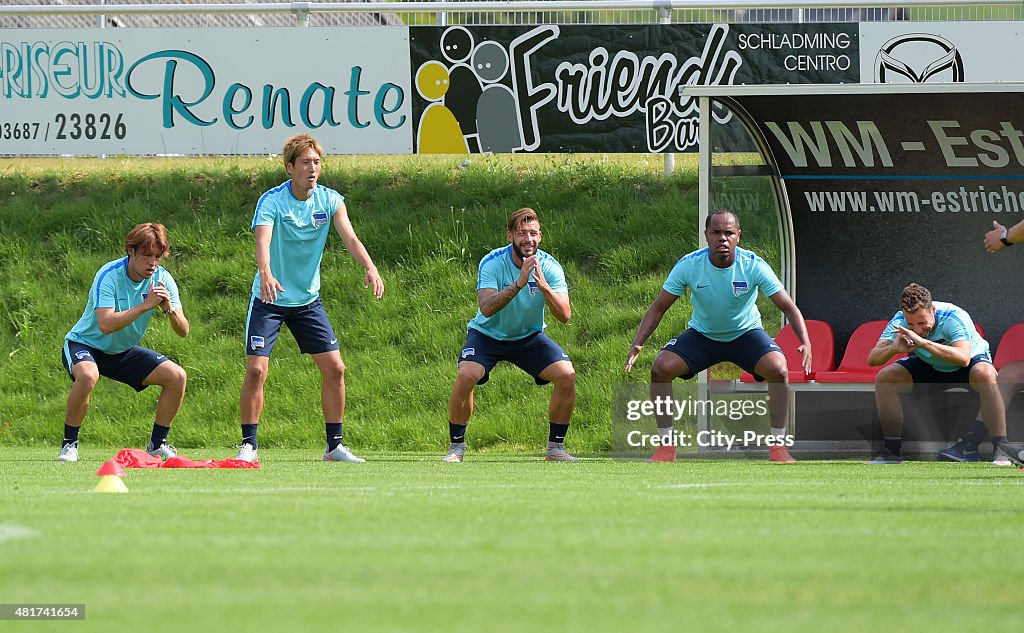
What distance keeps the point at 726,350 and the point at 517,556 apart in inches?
252

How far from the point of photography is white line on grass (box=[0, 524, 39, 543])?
15.3 feet

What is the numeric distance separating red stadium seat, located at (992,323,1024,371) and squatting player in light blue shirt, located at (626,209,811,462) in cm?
187

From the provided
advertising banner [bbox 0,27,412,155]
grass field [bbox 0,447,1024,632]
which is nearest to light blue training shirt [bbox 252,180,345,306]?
grass field [bbox 0,447,1024,632]

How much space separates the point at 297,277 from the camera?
32.0 ft

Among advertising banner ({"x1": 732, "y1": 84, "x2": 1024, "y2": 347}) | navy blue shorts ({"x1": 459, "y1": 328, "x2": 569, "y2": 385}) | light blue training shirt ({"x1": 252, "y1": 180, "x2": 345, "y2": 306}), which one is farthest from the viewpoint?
advertising banner ({"x1": 732, "y1": 84, "x2": 1024, "y2": 347})

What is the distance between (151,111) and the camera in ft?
49.8

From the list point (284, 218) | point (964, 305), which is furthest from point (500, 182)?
point (284, 218)

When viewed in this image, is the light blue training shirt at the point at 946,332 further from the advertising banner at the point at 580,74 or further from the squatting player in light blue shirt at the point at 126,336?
the advertising banner at the point at 580,74

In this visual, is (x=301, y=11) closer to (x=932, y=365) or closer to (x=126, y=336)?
(x=126, y=336)

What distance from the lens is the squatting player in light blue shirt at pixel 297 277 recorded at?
31.4 feet

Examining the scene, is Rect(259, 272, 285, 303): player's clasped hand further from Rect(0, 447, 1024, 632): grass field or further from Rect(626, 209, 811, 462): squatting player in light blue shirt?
Rect(626, 209, 811, 462): squatting player in light blue shirt

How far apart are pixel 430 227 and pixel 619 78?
237 cm

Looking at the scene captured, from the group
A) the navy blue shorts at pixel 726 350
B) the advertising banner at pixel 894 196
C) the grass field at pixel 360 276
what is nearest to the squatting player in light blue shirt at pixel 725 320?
the navy blue shorts at pixel 726 350

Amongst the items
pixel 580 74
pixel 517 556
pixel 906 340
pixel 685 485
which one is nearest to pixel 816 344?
pixel 906 340
